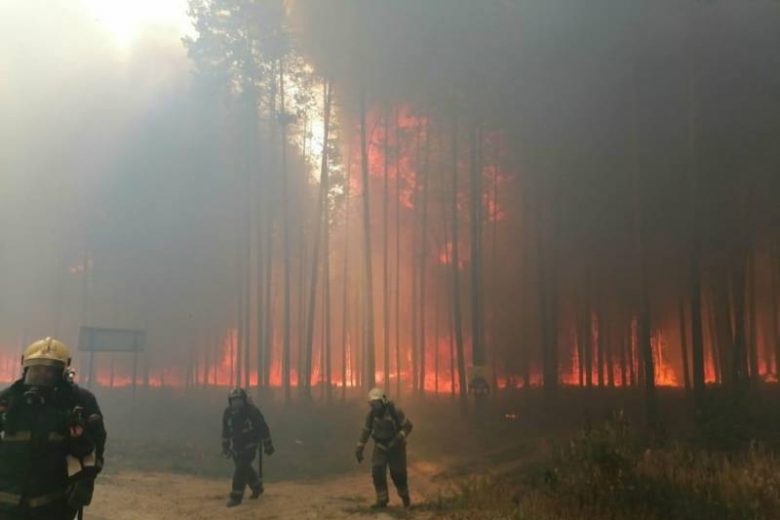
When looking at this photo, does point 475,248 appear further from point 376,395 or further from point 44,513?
point 44,513

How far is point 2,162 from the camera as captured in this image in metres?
36.2

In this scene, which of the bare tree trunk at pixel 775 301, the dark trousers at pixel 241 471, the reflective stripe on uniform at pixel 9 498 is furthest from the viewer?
the bare tree trunk at pixel 775 301

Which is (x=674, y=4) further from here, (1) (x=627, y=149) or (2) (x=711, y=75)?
(1) (x=627, y=149)

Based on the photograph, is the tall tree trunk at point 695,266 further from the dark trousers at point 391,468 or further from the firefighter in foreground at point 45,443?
the firefighter in foreground at point 45,443

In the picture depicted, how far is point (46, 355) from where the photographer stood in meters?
4.38

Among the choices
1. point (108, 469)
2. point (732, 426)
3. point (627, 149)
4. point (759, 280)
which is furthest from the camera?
point (759, 280)

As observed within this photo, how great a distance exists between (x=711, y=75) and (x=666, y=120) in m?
1.88

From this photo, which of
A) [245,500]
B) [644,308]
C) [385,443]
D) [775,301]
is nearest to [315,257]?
[644,308]

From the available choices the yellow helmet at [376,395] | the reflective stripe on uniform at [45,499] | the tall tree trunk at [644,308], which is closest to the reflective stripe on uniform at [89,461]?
the reflective stripe on uniform at [45,499]

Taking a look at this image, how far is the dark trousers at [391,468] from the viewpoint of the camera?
930 centimetres

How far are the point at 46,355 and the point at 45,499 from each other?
948mm

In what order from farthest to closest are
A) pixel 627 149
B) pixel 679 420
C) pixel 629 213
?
pixel 629 213 → pixel 627 149 → pixel 679 420

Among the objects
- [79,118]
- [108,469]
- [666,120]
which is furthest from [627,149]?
[79,118]

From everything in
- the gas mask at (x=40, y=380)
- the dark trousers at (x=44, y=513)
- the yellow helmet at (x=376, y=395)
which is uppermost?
the gas mask at (x=40, y=380)
